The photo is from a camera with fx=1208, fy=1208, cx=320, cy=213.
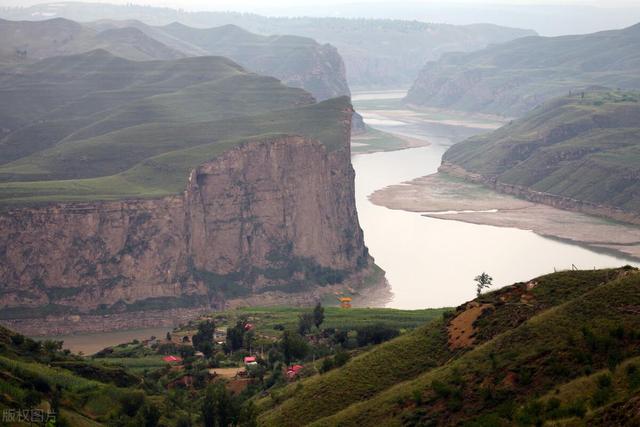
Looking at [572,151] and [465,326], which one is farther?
[572,151]

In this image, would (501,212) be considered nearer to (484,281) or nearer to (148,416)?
(484,281)

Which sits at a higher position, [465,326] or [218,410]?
[465,326]

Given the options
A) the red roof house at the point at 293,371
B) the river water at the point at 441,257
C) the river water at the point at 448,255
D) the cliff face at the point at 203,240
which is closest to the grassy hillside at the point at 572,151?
the river water at the point at 441,257

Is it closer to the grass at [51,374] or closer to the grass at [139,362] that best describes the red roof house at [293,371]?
the grass at [51,374]

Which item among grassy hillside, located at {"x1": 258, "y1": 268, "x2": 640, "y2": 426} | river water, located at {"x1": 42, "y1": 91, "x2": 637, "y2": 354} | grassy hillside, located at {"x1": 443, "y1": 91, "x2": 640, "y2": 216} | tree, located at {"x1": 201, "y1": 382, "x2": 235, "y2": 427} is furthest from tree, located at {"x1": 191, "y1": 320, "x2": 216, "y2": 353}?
grassy hillside, located at {"x1": 443, "y1": 91, "x2": 640, "y2": 216}

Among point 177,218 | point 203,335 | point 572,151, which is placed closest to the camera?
point 203,335

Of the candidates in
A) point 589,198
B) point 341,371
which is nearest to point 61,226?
point 341,371

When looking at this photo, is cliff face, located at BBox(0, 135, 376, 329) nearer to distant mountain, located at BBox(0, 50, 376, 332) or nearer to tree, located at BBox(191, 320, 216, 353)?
distant mountain, located at BBox(0, 50, 376, 332)

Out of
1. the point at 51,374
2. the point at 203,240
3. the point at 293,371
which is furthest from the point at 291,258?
the point at 51,374

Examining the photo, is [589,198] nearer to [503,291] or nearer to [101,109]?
[101,109]
